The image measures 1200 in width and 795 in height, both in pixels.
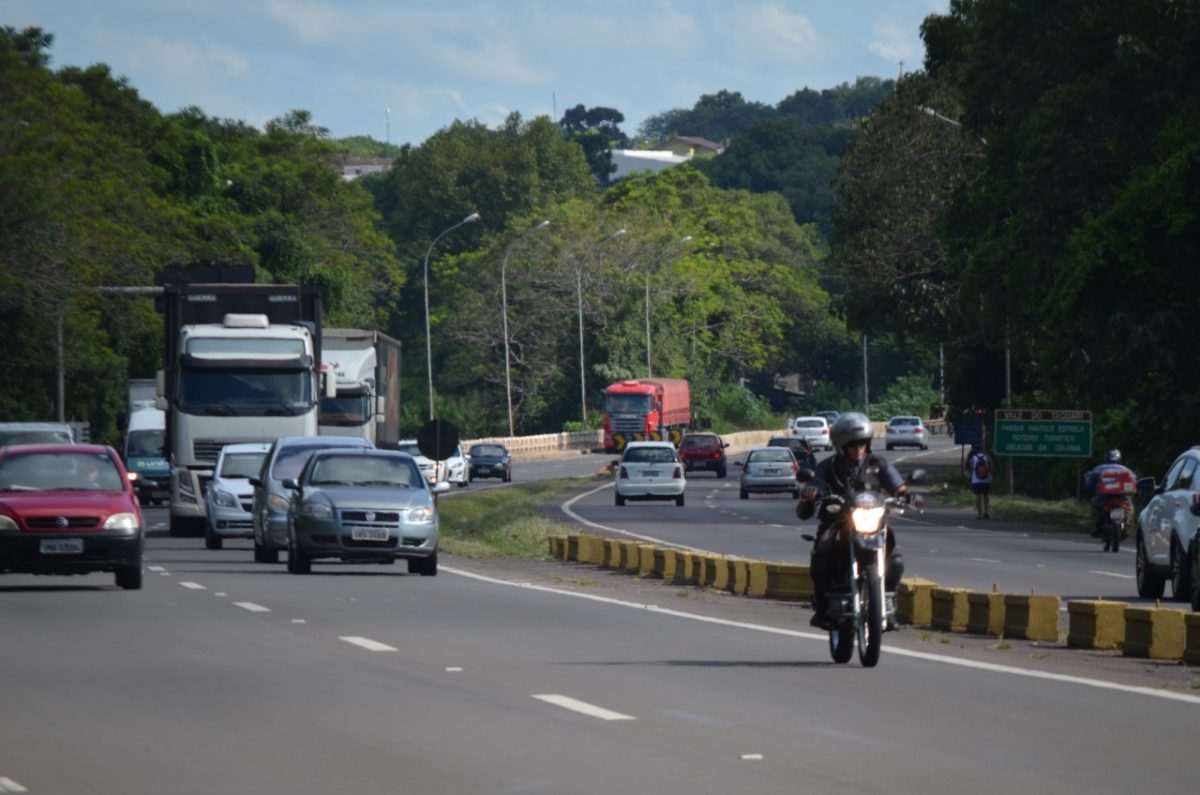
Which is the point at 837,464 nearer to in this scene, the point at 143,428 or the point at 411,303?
the point at 143,428

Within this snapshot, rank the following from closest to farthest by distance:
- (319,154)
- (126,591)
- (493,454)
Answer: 1. (126,591)
2. (493,454)
3. (319,154)

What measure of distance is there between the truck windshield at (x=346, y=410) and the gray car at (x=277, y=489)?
1282 centimetres

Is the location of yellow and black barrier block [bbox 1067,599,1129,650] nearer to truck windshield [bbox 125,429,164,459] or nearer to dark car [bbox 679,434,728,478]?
truck windshield [bbox 125,429,164,459]

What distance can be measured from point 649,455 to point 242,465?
76.2ft

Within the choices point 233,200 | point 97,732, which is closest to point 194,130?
point 233,200

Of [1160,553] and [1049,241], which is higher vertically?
[1049,241]

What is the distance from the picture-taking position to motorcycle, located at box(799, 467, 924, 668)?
14930 mm

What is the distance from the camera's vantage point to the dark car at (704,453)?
270ft

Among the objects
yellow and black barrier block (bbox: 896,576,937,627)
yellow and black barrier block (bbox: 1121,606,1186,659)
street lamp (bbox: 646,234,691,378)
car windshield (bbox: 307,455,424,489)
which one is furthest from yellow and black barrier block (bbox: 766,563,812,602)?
street lamp (bbox: 646,234,691,378)

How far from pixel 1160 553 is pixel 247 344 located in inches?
665

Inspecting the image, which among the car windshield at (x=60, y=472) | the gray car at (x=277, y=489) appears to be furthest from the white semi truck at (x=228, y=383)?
the car windshield at (x=60, y=472)

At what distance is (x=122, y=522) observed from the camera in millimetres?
23453

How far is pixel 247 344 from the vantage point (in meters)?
37.3

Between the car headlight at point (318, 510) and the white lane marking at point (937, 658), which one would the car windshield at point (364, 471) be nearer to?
the car headlight at point (318, 510)
